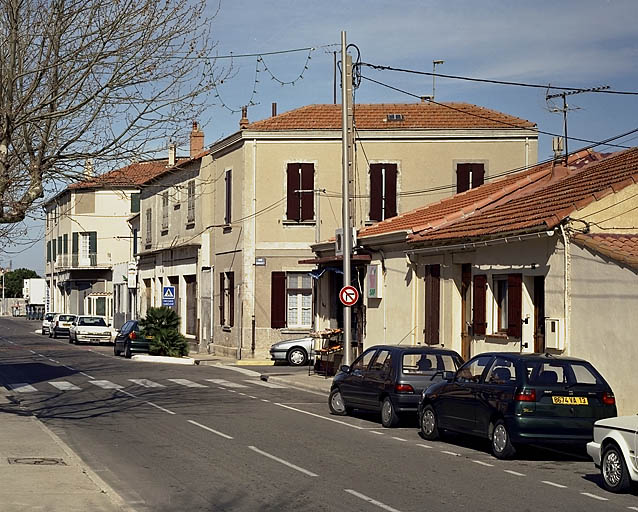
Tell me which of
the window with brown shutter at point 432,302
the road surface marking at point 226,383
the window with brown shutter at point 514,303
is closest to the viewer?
the window with brown shutter at point 514,303

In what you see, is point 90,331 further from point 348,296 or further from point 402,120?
point 348,296

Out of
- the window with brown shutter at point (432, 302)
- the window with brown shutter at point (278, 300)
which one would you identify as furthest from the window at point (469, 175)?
the window with brown shutter at point (432, 302)

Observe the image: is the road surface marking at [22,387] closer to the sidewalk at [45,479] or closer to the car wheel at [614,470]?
the sidewalk at [45,479]

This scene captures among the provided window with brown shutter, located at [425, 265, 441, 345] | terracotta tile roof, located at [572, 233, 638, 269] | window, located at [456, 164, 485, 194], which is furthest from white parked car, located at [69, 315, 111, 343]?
terracotta tile roof, located at [572, 233, 638, 269]

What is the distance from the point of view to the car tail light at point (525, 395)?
1548 centimetres

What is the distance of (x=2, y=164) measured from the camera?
15.9m

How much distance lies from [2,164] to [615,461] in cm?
954

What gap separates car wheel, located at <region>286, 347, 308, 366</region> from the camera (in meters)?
39.3

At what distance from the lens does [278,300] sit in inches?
1654

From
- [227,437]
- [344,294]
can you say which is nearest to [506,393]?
[227,437]

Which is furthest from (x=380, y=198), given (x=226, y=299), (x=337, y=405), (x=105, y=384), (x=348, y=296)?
(x=337, y=405)

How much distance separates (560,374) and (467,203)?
14.1 meters

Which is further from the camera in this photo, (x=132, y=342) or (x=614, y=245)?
(x=132, y=342)

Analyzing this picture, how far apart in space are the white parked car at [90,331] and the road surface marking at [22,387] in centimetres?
2881
